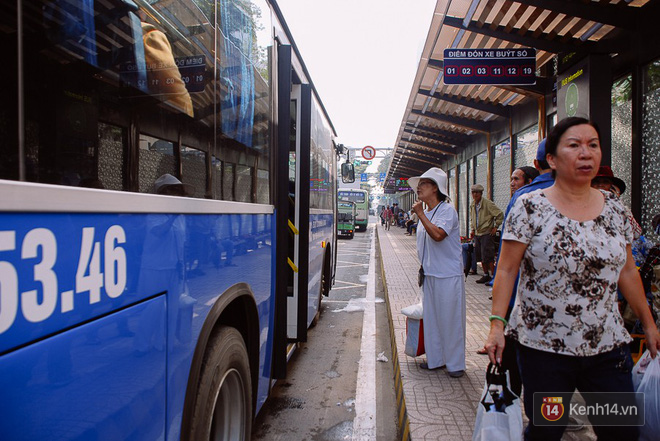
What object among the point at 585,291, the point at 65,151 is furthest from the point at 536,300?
the point at 65,151

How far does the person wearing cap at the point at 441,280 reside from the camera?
430cm

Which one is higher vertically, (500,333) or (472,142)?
(472,142)

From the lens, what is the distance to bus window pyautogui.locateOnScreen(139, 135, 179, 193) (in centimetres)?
172

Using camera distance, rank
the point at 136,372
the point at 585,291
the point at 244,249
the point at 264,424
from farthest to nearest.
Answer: the point at 264,424 → the point at 244,249 → the point at 585,291 → the point at 136,372

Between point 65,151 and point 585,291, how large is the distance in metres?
2.12

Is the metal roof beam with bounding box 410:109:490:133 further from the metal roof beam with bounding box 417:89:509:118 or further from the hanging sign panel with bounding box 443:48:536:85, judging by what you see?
the hanging sign panel with bounding box 443:48:536:85

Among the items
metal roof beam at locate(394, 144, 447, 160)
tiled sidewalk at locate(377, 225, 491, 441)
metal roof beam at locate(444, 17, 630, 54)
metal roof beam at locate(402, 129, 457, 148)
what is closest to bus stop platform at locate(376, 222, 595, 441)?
tiled sidewalk at locate(377, 225, 491, 441)

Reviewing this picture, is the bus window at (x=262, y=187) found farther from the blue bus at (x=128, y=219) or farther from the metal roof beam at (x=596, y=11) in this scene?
the metal roof beam at (x=596, y=11)

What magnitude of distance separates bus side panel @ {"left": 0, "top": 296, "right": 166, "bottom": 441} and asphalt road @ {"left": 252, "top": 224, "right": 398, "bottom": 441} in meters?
2.26

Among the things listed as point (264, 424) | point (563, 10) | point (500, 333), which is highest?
point (563, 10)

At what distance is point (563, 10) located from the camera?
18.8ft

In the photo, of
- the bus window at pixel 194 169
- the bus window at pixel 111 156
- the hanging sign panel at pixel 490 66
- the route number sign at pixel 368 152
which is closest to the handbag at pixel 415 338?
the bus window at pixel 194 169

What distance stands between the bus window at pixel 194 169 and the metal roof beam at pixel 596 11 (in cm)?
507

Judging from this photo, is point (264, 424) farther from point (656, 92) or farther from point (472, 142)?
point (472, 142)
